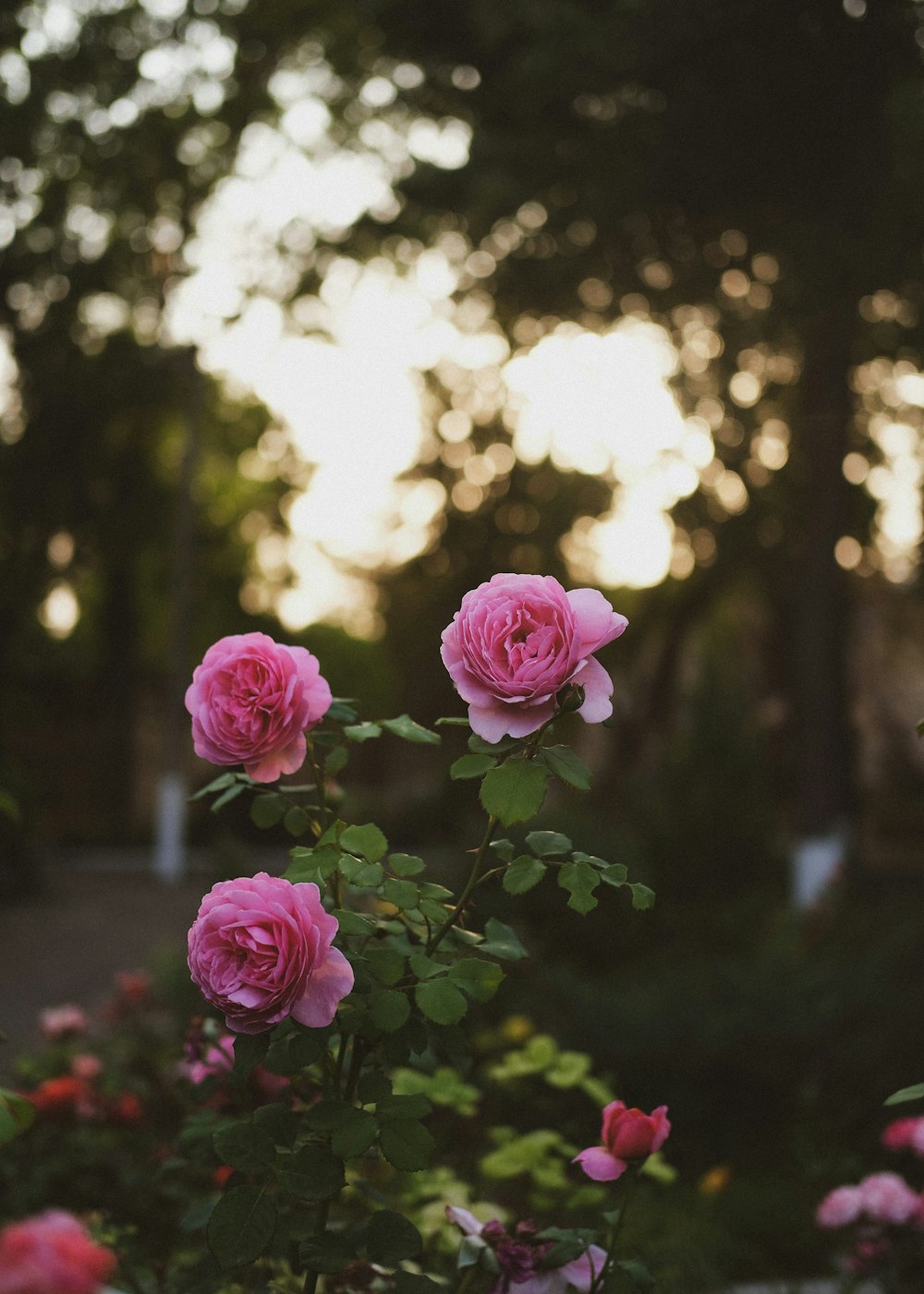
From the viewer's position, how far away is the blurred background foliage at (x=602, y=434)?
21.4 ft

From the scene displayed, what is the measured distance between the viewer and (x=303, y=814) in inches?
80.3

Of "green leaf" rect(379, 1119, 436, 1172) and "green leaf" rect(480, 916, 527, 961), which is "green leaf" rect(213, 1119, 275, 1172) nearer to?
"green leaf" rect(379, 1119, 436, 1172)

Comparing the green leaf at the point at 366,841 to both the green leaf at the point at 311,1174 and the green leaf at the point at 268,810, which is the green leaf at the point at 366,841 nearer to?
the green leaf at the point at 268,810

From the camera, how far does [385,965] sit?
5.61 feet

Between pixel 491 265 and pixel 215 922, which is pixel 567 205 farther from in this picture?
pixel 215 922

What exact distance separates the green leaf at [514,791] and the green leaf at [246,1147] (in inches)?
20.8

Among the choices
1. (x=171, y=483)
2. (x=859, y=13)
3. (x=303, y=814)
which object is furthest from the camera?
(x=171, y=483)

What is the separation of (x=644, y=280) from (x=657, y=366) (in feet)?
14.1

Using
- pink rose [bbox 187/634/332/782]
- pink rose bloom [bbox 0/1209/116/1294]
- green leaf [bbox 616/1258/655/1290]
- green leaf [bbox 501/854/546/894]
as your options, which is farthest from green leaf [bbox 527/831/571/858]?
pink rose bloom [bbox 0/1209/116/1294]

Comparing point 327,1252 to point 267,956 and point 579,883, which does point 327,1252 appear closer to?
point 267,956

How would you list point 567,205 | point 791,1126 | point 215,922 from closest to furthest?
point 215,922
point 791,1126
point 567,205

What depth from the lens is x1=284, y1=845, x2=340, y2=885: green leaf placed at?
176cm

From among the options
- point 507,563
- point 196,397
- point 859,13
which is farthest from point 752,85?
point 507,563

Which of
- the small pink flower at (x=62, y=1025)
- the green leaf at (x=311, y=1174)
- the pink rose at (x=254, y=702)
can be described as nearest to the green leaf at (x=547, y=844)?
the pink rose at (x=254, y=702)
